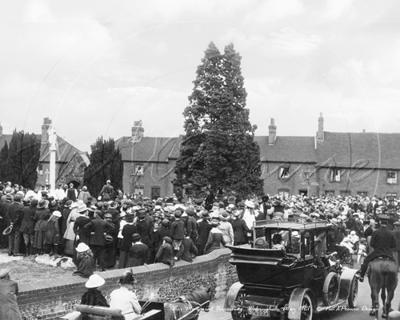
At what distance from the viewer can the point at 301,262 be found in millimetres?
10227

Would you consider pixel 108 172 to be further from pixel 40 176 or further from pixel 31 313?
pixel 31 313

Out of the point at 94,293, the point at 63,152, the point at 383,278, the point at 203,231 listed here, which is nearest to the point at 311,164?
the point at 63,152

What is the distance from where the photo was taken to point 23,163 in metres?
48.4

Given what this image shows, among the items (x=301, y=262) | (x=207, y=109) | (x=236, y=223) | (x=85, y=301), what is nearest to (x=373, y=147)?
(x=207, y=109)

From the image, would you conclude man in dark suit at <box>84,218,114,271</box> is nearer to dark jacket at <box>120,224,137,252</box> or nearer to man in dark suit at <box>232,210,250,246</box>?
dark jacket at <box>120,224,137,252</box>

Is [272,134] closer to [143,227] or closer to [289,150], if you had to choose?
[289,150]

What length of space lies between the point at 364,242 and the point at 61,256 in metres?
11.3

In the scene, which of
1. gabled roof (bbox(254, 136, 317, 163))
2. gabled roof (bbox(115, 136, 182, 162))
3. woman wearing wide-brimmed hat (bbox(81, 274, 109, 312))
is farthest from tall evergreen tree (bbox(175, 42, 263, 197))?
woman wearing wide-brimmed hat (bbox(81, 274, 109, 312))

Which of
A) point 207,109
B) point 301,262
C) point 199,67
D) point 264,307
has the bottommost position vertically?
point 264,307

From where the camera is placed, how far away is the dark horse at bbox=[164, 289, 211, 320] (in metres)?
8.48

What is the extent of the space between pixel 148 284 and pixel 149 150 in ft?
160

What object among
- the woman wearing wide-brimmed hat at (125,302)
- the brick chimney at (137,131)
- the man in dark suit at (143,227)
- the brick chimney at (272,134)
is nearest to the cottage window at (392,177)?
the brick chimney at (272,134)

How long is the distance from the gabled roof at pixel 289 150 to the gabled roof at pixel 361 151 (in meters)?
1.04

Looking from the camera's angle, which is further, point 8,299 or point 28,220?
point 28,220
